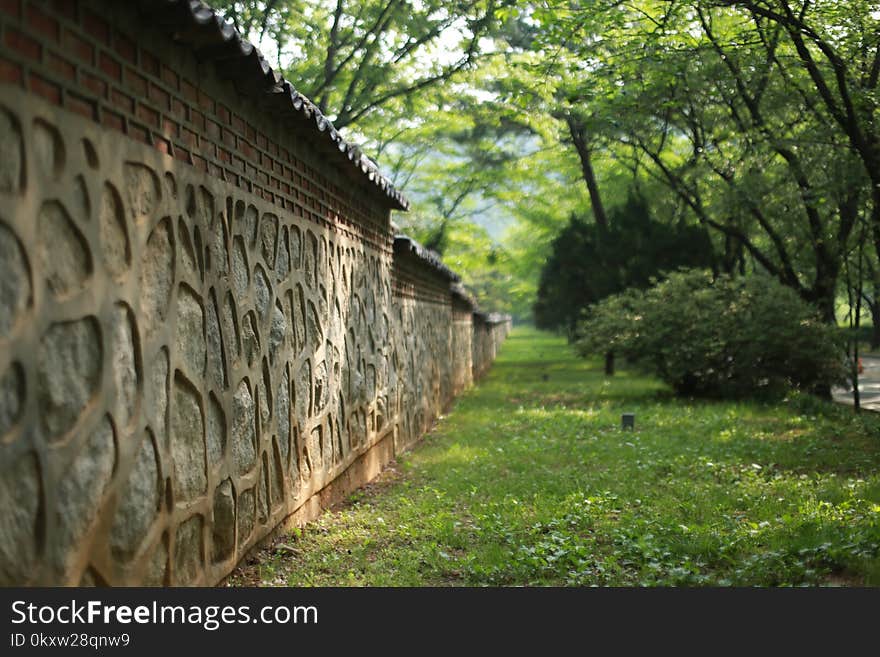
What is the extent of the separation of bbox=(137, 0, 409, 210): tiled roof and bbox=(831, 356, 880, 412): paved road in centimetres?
1178

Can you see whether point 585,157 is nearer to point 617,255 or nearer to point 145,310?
point 617,255

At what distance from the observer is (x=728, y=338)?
52.4ft

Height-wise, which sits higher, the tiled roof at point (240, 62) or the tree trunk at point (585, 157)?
the tree trunk at point (585, 157)

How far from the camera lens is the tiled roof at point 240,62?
129 inches

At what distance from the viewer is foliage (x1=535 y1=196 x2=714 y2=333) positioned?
23203 mm

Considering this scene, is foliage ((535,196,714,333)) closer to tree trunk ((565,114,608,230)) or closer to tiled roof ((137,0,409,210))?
tree trunk ((565,114,608,230))

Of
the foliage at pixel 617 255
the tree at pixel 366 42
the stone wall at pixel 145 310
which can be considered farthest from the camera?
the foliage at pixel 617 255

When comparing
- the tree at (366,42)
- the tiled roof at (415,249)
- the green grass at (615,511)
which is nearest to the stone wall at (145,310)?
the green grass at (615,511)

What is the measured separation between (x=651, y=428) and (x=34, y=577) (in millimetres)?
10477

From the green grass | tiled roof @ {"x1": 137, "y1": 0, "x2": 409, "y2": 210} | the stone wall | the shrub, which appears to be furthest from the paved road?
the stone wall

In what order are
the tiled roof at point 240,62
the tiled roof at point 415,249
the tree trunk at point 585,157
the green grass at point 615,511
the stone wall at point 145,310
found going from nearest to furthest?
the stone wall at point 145,310 < the tiled roof at point 240,62 < the green grass at point 615,511 < the tiled roof at point 415,249 < the tree trunk at point 585,157

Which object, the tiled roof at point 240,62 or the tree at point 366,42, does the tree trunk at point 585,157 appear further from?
the tiled roof at point 240,62

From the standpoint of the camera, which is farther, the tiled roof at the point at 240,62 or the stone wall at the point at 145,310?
the tiled roof at the point at 240,62

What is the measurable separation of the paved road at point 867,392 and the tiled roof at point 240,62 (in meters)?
11.8
